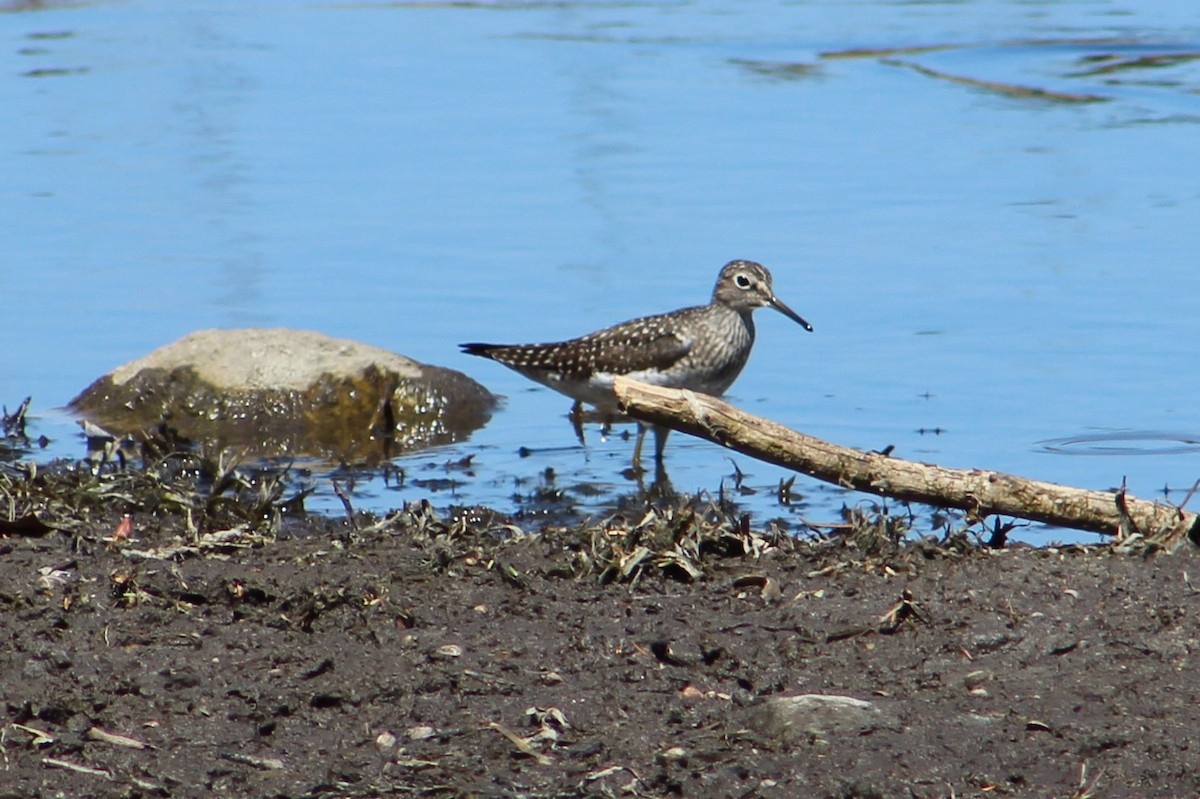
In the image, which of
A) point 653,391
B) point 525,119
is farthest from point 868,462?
point 525,119

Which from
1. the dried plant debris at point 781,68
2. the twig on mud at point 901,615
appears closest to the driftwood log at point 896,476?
the twig on mud at point 901,615

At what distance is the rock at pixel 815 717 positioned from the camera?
408 centimetres

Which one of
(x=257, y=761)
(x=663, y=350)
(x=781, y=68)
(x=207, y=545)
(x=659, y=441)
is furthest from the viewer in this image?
(x=781, y=68)

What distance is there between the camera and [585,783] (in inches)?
155

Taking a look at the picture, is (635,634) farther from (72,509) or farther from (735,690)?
(72,509)

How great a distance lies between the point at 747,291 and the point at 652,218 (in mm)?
2618

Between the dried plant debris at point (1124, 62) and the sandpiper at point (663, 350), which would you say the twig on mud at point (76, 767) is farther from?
the dried plant debris at point (1124, 62)

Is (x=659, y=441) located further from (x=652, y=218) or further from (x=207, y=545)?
(x=652, y=218)

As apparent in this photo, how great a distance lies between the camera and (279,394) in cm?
887

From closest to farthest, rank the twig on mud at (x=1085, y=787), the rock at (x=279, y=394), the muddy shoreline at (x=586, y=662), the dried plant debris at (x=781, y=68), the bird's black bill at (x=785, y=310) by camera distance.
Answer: the twig on mud at (x=1085, y=787) < the muddy shoreline at (x=586, y=662) < the rock at (x=279, y=394) < the bird's black bill at (x=785, y=310) < the dried plant debris at (x=781, y=68)

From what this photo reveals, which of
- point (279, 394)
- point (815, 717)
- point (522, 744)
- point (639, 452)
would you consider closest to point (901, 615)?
point (815, 717)

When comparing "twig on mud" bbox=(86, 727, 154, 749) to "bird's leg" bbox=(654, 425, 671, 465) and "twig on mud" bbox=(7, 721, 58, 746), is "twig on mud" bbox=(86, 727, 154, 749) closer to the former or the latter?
"twig on mud" bbox=(7, 721, 58, 746)

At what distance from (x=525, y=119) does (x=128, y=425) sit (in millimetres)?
6737

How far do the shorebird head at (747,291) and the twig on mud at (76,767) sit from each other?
224 inches
